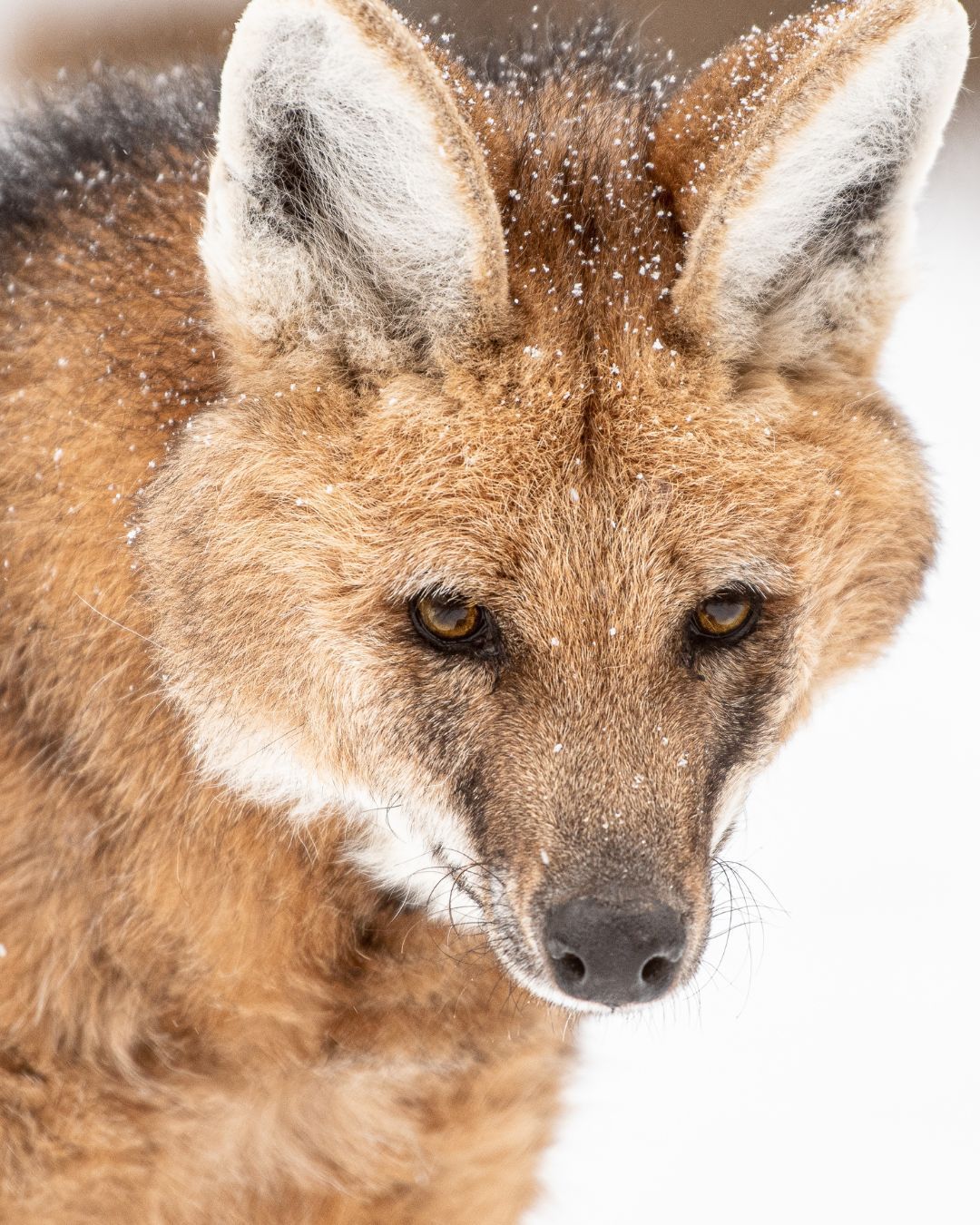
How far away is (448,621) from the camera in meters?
2.35

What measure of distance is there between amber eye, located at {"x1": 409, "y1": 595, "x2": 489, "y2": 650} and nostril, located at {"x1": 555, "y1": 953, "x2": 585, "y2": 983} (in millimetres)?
582

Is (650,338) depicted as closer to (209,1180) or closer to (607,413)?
(607,413)

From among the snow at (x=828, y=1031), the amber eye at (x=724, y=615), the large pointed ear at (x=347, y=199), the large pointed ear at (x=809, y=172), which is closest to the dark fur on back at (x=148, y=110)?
→ the large pointed ear at (x=809, y=172)

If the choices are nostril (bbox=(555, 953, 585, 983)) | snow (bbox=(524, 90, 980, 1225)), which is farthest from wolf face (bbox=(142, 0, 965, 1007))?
snow (bbox=(524, 90, 980, 1225))

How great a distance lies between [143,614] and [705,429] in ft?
3.83

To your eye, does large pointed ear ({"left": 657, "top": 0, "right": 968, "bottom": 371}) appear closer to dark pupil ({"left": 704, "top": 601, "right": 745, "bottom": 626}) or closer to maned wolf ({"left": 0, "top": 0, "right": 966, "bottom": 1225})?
maned wolf ({"left": 0, "top": 0, "right": 966, "bottom": 1225})

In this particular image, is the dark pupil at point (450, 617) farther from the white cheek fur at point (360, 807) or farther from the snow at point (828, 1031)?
the snow at point (828, 1031)

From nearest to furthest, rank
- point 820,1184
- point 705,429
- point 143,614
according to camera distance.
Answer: point 705,429
point 143,614
point 820,1184

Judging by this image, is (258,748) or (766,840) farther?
(766,840)

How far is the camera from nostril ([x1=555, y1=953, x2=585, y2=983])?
7.26ft

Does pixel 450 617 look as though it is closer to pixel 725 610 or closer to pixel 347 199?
pixel 725 610

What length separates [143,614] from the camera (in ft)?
8.46

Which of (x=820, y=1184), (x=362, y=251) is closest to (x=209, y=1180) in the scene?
(x=820, y=1184)

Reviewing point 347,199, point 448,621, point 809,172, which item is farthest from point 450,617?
point 809,172
